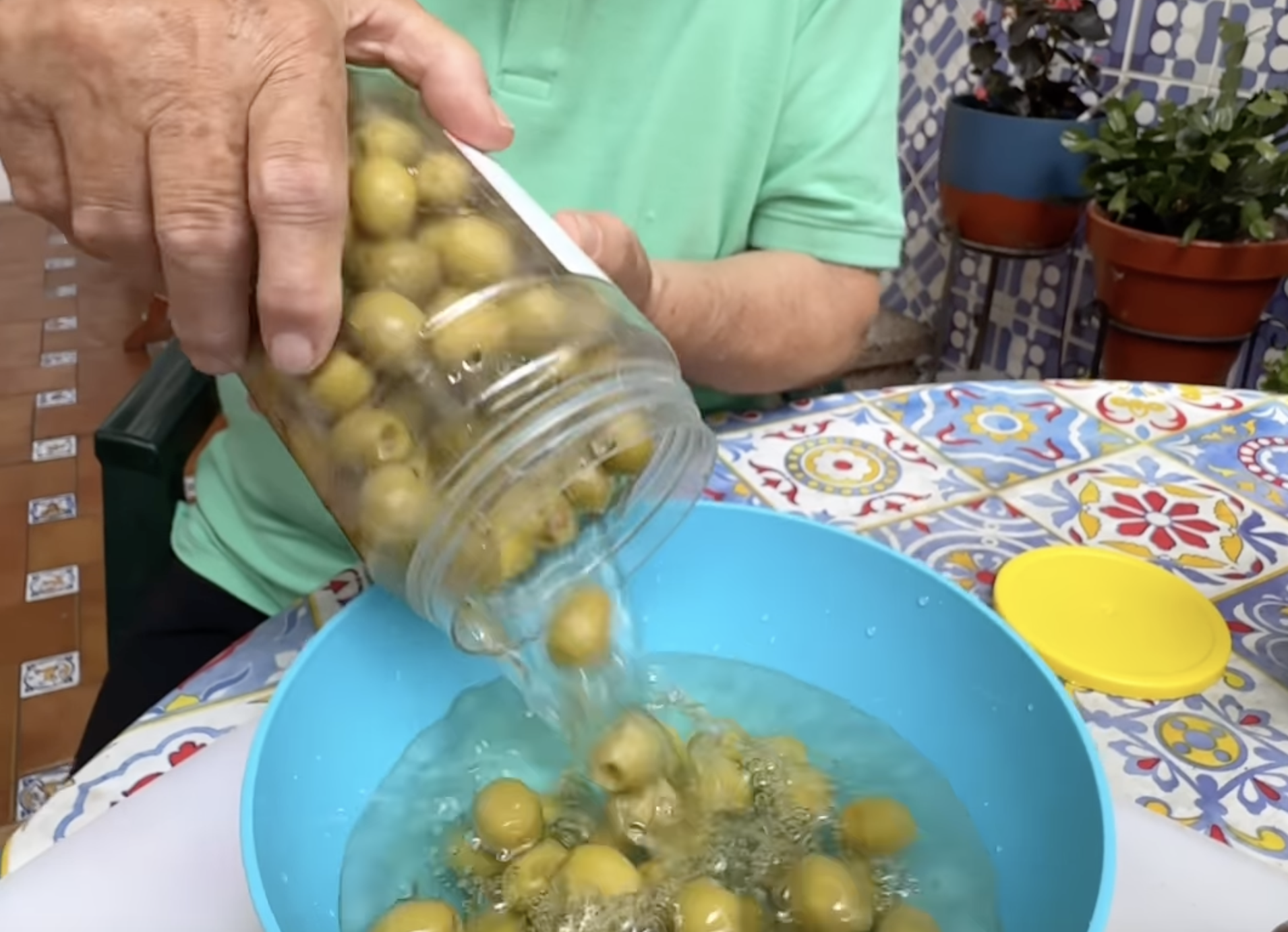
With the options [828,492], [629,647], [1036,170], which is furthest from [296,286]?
[1036,170]

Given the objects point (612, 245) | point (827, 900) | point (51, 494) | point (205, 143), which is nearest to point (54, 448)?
point (51, 494)

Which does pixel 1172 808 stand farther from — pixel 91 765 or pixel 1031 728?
pixel 91 765

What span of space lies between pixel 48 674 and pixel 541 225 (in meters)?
1.50

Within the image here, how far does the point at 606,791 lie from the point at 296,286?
23cm

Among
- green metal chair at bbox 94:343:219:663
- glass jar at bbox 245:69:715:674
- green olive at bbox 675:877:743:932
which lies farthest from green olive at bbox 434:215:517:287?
green metal chair at bbox 94:343:219:663

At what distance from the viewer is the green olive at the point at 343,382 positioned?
434 millimetres

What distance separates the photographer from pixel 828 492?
75 centimetres

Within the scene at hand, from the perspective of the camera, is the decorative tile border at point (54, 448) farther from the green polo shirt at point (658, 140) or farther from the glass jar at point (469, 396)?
the glass jar at point (469, 396)

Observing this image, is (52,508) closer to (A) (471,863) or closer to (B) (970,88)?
(B) (970,88)

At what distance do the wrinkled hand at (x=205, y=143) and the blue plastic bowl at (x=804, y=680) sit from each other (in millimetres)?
A: 135

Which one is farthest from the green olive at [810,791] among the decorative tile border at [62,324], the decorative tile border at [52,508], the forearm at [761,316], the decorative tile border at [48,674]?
the decorative tile border at [62,324]

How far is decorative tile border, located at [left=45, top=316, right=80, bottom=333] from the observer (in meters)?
2.71

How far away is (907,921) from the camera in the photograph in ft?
1.42

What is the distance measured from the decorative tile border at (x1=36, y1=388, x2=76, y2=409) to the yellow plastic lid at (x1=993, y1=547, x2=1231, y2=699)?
2193 mm
